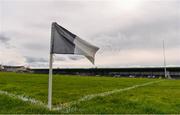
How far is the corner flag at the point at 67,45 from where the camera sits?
1077 centimetres

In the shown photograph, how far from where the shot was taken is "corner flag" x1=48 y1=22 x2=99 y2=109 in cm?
1077

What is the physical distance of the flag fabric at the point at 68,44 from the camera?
424 inches

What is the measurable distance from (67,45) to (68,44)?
50 mm

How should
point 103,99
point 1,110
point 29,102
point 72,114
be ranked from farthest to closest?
1. point 103,99
2. point 29,102
3. point 1,110
4. point 72,114

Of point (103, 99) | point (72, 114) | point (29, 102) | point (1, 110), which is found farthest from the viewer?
point (103, 99)

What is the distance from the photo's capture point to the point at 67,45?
35.4 feet

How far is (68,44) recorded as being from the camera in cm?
1081

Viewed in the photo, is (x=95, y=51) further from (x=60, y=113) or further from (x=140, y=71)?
(x=140, y=71)

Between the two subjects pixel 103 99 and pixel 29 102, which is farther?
pixel 103 99

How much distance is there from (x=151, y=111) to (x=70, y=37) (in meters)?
3.89

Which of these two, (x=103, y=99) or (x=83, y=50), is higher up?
(x=83, y=50)

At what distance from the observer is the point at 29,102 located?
480 inches

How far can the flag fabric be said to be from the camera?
35.3 feet

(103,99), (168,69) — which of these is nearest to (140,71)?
(168,69)
